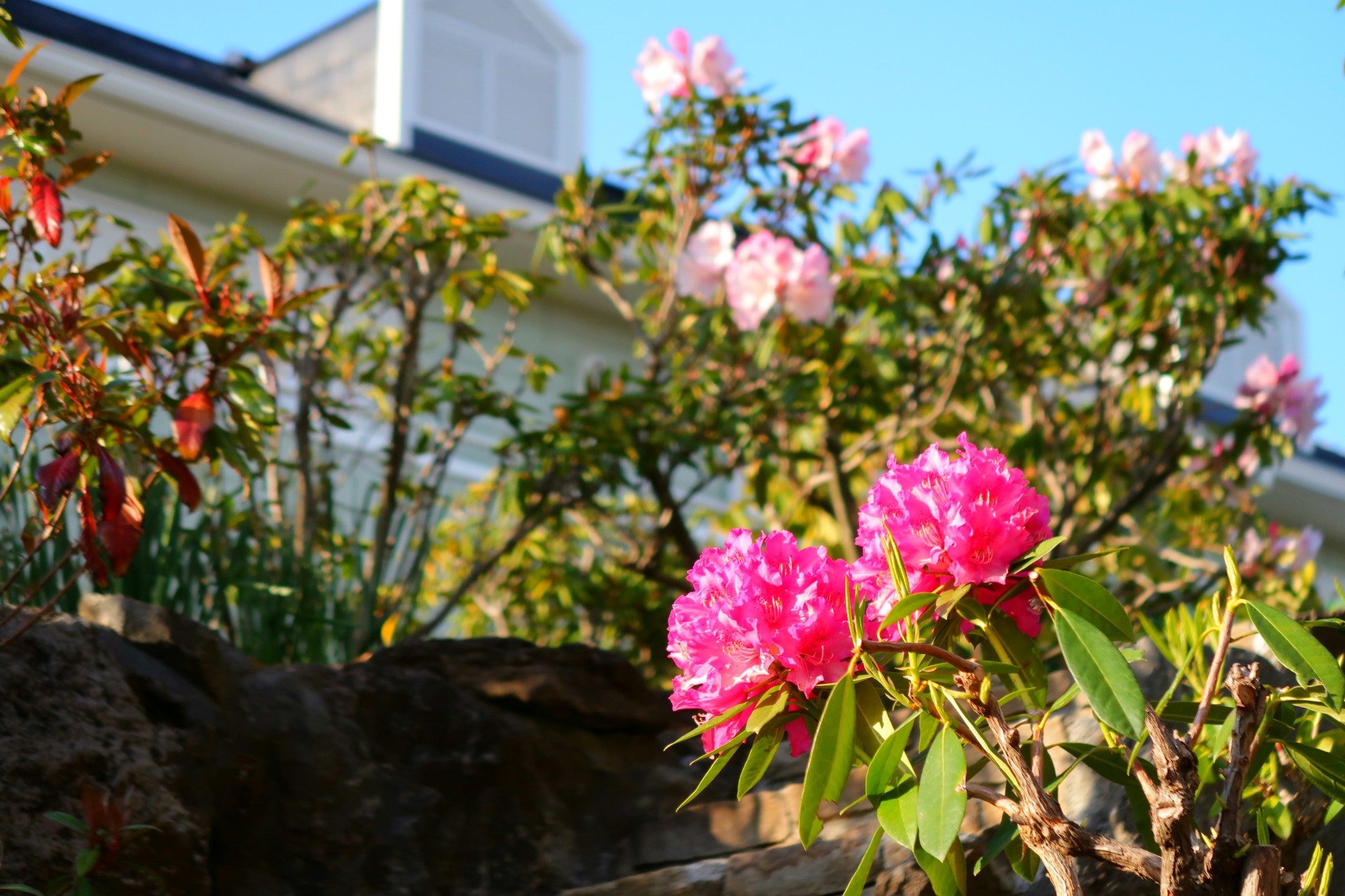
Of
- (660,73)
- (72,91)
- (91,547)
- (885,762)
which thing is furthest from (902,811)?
(660,73)

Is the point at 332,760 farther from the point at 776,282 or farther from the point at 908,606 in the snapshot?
the point at 776,282

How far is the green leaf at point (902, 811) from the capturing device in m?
1.43

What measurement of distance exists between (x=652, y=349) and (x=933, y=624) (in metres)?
3.00

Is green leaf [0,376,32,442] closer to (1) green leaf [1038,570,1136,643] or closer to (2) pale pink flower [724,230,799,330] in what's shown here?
(1) green leaf [1038,570,1136,643]

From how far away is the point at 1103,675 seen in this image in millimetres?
1350

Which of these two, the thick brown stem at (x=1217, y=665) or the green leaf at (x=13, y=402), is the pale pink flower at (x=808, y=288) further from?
the thick brown stem at (x=1217, y=665)

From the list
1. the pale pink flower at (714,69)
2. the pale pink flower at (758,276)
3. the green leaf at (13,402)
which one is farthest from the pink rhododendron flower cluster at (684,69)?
the green leaf at (13,402)

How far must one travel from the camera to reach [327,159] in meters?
6.66

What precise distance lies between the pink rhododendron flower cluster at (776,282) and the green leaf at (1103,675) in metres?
2.81

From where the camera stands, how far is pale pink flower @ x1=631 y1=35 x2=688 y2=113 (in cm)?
455

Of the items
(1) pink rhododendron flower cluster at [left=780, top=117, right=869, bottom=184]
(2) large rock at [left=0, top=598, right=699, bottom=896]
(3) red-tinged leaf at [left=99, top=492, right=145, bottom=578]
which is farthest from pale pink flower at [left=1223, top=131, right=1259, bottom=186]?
(3) red-tinged leaf at [left=99, top=492, right=145, bottom=578]

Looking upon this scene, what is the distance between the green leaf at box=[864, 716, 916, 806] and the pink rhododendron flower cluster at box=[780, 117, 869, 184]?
3448 millimetres

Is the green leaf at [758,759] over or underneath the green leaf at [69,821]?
over

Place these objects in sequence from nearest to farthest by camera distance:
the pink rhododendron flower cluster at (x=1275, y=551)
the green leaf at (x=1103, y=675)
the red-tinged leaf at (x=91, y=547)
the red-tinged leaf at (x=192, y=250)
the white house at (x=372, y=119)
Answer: the green leaf at (x=1103, y=675) → the red-tinged leaf at (x=91, y=547) → the red-tinged leaf at (x=192, y=250) → the pink rhododendron flower cluster at (x=1275, y=551) → the white house at (x=372, y=119)
